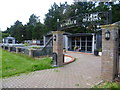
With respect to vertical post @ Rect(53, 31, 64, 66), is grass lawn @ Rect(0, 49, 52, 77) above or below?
below

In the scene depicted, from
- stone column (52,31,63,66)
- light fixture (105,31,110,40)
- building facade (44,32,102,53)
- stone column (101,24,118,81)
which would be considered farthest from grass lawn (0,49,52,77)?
building facade (44,32,102,53)

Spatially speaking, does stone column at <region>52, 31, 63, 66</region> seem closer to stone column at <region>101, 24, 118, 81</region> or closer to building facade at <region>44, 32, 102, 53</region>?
stone column at <region>101, 24, 118, 81</region>

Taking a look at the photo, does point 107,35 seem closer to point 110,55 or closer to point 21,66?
point 110,55

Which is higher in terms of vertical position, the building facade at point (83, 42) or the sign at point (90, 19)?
the sign at point (90, 19)

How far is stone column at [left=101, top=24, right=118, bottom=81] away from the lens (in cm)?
407

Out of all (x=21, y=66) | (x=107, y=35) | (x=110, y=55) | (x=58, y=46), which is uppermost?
(x=107, y=35)

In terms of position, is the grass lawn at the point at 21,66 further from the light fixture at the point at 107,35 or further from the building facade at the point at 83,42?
the building facade at the point at 83,42

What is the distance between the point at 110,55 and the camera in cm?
412

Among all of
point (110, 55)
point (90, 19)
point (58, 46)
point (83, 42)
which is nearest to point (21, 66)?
point (58, 46)

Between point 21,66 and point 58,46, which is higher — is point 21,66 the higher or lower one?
the lower one

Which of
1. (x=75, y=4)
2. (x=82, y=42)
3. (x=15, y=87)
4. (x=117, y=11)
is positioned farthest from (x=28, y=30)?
(x=15, y=87)

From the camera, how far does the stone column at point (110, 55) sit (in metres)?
4.07

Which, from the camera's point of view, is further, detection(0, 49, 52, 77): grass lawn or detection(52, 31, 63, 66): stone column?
detection(52, 31, 63, 66): stone column

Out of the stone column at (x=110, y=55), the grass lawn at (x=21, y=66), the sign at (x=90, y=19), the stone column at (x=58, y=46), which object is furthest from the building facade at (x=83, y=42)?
the stone column at (x=110, y=55)
